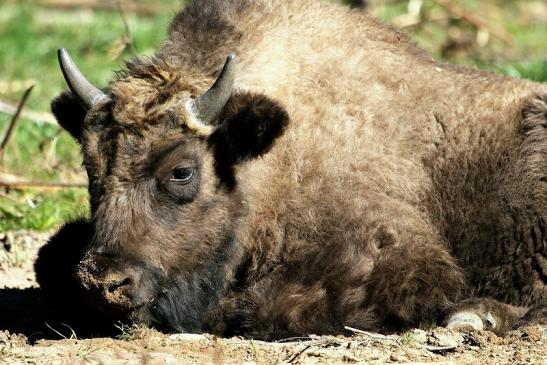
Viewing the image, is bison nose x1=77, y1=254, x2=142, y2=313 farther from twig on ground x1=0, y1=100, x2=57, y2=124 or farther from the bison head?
twig on ground x1=0, y1=100, x2=57, y2=124

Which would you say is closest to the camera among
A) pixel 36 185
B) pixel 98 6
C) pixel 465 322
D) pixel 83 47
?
pixel 465 322

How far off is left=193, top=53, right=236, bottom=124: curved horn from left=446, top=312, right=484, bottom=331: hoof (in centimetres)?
184

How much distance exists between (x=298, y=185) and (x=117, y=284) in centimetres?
144

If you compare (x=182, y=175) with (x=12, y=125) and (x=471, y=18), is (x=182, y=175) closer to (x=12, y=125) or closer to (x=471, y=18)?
(x=12, y=125)

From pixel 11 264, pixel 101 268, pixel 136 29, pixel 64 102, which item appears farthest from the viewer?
pixel 136 29

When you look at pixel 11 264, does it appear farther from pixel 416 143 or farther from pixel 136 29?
pixel 136 29

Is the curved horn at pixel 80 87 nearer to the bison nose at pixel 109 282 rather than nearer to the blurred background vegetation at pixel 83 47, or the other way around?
the bison nose at pixel 109 282

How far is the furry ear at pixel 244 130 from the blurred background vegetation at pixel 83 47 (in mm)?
2533

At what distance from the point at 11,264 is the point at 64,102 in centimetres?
177

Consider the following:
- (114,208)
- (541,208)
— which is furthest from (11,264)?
(541,208)

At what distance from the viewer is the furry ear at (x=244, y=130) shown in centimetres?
605

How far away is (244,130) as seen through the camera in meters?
6.17

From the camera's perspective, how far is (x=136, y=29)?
14.5 meters

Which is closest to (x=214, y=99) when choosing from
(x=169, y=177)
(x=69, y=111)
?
(x=169, y=177)
